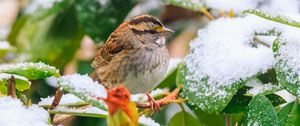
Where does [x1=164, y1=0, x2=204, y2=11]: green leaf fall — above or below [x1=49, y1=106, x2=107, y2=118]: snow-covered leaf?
above

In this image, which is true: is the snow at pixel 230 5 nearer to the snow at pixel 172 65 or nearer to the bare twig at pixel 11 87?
the snow at pixel 172 65

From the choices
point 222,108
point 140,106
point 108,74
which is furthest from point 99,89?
point 108,74

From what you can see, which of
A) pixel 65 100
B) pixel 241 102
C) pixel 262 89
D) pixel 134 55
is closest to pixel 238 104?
pixel 241 102

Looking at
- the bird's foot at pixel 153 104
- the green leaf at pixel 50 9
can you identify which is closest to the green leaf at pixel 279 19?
the bird's foot at pixel 153 104

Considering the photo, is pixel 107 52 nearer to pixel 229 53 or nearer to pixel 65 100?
pixel 229 53

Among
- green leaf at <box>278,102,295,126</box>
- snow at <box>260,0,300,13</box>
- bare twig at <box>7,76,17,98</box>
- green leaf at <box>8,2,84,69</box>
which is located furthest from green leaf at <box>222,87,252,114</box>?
green leaf at <box>8,2,84,69</box>

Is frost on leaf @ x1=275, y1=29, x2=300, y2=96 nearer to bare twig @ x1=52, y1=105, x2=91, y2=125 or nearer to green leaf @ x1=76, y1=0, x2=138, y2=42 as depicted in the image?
bare twig @ x1=52, y1=105, x2=91, y2=125
